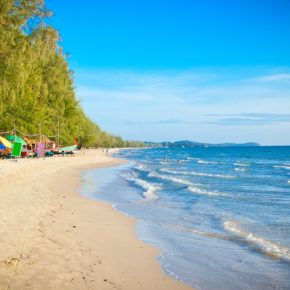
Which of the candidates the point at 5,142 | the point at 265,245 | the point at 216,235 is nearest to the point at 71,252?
the point at 216,235

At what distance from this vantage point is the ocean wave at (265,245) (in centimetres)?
670

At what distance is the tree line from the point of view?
16.0m

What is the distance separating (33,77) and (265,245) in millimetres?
29056

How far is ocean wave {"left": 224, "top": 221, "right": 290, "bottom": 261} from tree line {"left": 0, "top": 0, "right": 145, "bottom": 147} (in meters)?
14.5

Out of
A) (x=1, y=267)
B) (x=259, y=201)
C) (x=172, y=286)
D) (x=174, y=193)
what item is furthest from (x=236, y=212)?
(x=1, y=267)

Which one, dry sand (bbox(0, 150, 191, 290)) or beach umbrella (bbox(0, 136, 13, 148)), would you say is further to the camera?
beach umbrella (bbox(0, 136, 13, 148))

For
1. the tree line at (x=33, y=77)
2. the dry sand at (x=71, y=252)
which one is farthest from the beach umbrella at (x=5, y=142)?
the dry sand at (x=71, y=252)

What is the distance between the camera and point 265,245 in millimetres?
7324

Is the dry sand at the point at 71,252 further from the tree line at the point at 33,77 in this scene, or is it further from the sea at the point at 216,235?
the tree line at the point at 33,77

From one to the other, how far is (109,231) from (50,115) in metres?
34.8

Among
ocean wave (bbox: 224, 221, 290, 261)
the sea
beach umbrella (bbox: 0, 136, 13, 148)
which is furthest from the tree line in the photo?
ocean wave (bbox: 224, 221, 290, 261)

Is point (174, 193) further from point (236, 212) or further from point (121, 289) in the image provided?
point (121, 289)

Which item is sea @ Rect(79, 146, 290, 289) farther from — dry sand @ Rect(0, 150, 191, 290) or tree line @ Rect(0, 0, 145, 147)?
tree line @ Rect(0, 0, 145, 147)

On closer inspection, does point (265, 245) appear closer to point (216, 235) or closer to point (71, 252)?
point (216, 235)
